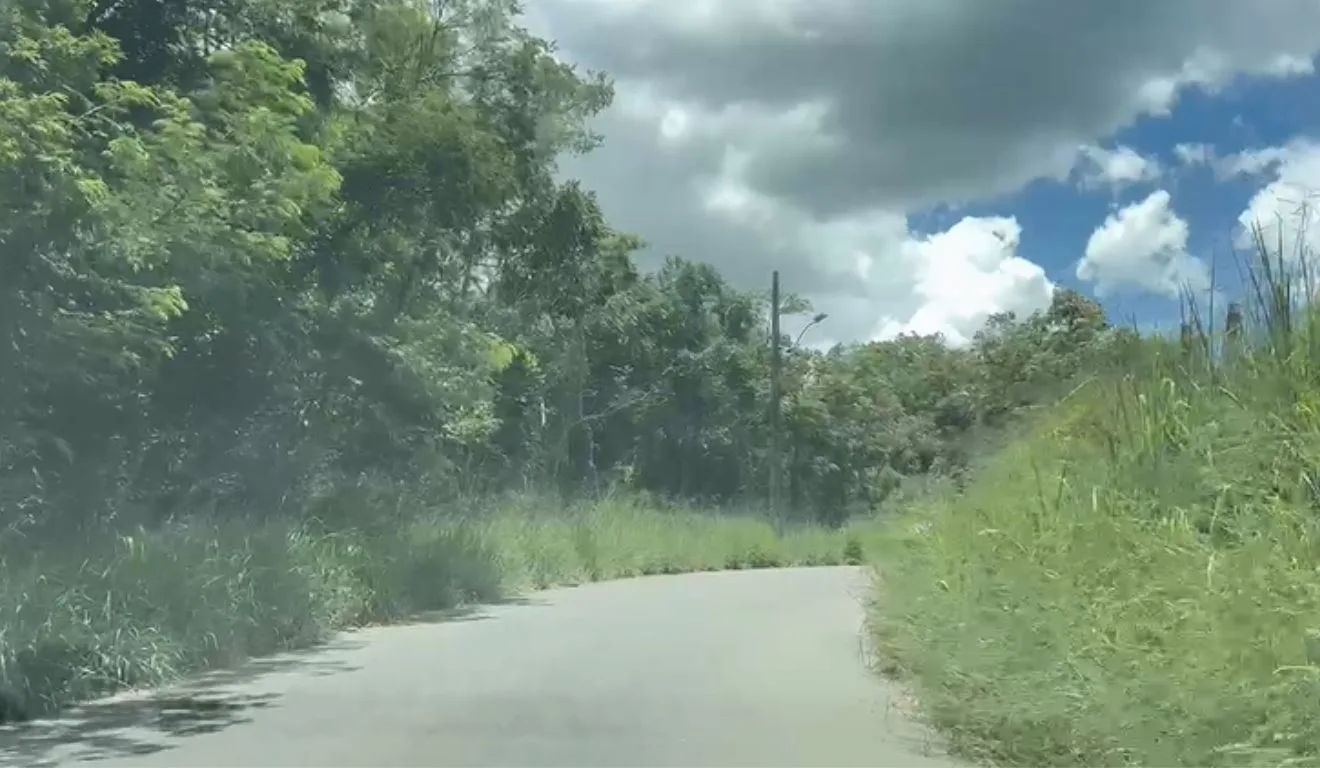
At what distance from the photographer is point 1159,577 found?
793 centimetres

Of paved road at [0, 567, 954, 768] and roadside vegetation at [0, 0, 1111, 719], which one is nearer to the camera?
paved road at [0, 567, 954, 768]

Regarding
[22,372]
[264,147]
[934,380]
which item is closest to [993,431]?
[264,147]

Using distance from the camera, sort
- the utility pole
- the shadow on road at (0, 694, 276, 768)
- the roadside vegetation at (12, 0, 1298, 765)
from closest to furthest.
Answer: the roadside vegetation at (12, 0, 1298, 765) < the shadow on road at (0, 694, 276, 768) < the utility pole

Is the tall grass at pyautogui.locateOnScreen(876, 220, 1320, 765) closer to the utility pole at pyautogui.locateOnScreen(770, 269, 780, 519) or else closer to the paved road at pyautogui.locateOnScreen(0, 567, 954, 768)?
the paved road at pyautogui.locateOnScreen(0, 567, 954, 768)

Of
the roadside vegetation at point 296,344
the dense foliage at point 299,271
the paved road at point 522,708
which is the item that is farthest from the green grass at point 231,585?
the dense foliage at point 299,271

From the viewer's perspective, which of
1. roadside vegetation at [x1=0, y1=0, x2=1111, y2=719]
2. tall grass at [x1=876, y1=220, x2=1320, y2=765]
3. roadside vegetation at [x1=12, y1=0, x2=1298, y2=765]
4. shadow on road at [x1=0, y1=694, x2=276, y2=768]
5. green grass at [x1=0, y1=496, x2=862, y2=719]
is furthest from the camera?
roadside vegetation at [x1=0, y1=0, x2=1111, y2=719]

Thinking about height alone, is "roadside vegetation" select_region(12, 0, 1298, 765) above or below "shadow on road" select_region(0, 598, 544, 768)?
above

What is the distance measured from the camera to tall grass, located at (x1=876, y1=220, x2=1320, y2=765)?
264 inches

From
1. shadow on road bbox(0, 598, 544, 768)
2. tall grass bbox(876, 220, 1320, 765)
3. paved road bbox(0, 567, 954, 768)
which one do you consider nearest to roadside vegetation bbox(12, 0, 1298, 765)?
tall grass bbox(876, 220, 1320, 765)

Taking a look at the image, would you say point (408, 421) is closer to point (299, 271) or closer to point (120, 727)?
point (299, 271)

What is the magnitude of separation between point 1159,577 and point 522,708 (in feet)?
18.4

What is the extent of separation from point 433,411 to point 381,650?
25.1 feet

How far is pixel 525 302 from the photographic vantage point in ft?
116

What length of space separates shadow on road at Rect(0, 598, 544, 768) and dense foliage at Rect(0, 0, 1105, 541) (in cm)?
279
